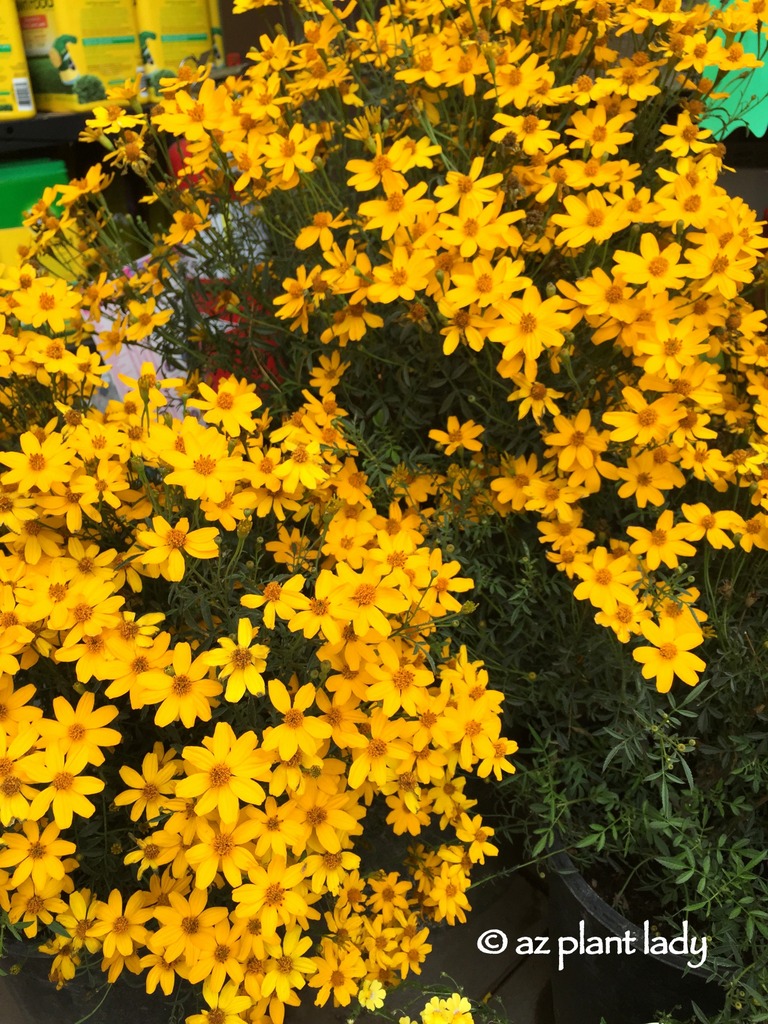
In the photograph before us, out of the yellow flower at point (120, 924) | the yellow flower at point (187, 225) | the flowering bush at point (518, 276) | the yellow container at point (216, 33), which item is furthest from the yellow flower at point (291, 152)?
the yellow container at point (216, 33)

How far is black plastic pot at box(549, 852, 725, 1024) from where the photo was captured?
767 mm

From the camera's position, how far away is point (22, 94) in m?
1.50

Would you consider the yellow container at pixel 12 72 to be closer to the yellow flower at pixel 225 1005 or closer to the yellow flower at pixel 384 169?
the yellow flower at pixel 384 169

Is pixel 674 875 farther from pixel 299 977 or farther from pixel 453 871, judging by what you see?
pixel 299 977

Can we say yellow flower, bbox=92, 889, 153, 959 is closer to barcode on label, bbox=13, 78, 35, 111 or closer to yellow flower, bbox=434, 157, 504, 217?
yellow flower, bbox=434, 157, 504, 217

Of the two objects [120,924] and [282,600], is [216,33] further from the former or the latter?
[120,924]

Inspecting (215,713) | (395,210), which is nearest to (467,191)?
(395,210)

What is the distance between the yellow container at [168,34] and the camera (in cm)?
153

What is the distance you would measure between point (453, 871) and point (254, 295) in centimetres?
67

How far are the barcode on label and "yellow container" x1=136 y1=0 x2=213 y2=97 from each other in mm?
218

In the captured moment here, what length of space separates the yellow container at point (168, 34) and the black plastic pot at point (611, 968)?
1498 mm

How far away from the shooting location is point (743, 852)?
738 millimetres

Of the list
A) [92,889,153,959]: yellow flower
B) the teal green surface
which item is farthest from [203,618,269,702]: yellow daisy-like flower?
the teal green surface

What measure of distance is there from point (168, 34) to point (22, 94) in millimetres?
299
